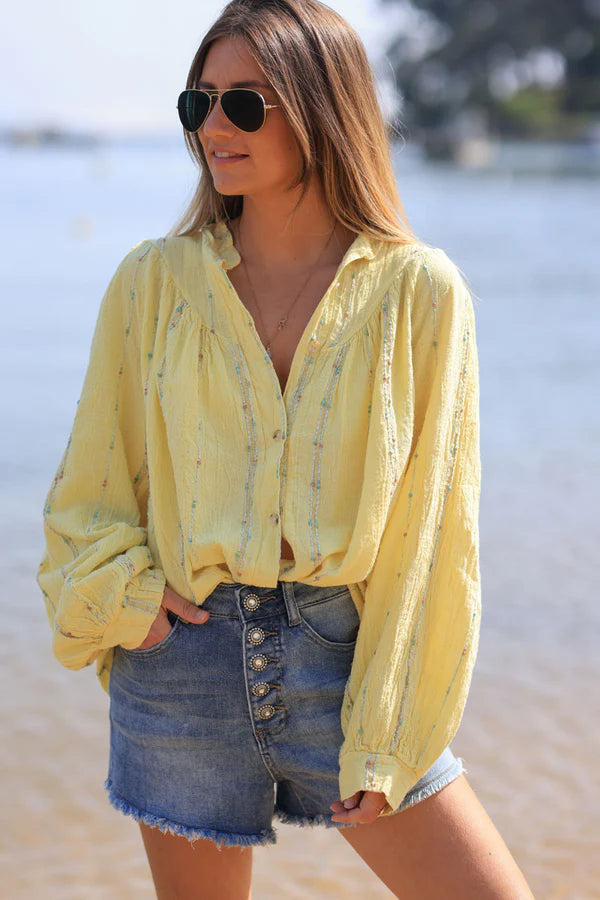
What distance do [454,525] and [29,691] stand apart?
7.92 ft

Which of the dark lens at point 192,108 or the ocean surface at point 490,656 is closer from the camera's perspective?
the dark lens at point 192,108

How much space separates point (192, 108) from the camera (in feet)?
6.38

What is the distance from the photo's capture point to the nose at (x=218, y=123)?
1.89m

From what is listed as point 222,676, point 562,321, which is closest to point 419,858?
point 222,676

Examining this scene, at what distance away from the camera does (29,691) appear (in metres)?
3.82

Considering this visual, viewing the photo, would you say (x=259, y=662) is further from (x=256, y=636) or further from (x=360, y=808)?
(x=360, y=808)

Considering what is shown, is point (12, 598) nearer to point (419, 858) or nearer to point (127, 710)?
point (127, 710)

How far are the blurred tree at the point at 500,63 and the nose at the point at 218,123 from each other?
2589 inches

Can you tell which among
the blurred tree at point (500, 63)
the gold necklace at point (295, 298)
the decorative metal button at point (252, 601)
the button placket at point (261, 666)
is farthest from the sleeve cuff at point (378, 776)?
the blurred tree at point (500, 63)

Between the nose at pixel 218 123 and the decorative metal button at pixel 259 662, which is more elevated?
the nose at pixel 218 123

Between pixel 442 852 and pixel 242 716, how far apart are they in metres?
0.37

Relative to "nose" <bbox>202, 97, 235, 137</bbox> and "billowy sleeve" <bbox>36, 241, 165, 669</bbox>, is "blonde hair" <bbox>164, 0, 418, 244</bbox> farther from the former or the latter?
"billowy sleeve" <bbox>36, 241, 165, 669</bbox>

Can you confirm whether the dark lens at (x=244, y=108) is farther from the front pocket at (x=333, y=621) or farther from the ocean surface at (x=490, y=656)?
the front pocket at (x=333, y=621)

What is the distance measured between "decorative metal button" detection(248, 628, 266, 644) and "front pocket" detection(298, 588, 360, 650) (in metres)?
0.06
